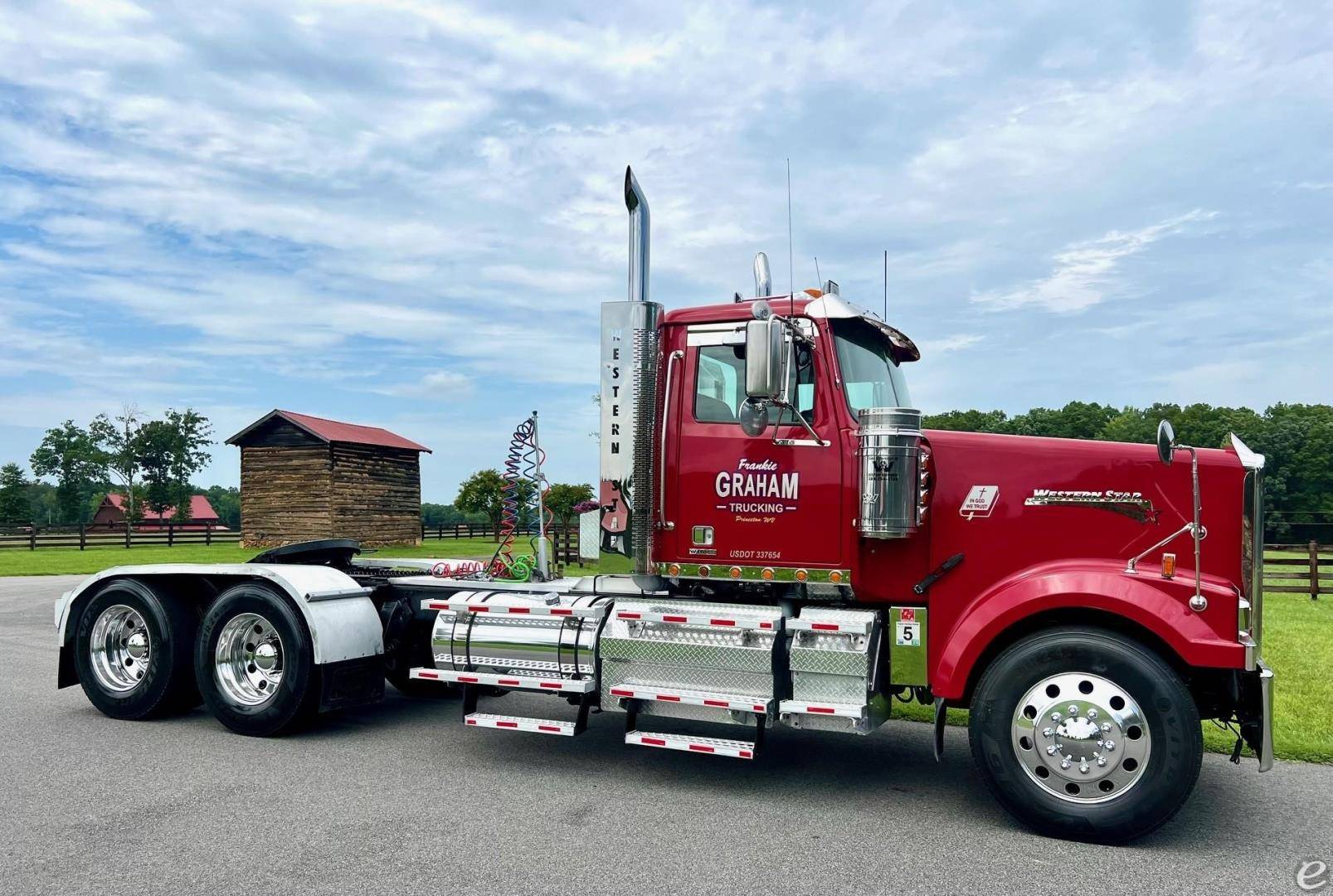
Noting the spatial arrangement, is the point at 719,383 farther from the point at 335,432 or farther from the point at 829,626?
the point at 335,432

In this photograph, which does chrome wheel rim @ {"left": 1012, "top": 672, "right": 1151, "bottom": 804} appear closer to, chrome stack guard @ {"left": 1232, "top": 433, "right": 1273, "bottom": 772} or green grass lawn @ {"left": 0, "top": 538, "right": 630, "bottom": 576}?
chrome stack guard @ {"left": 1232, "top": 433, "right": 1273, "bottom": 772}

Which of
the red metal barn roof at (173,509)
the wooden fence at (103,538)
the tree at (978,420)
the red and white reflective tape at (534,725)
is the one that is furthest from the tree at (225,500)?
the red and white reflective tape at (534,725)

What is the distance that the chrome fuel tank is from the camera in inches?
250


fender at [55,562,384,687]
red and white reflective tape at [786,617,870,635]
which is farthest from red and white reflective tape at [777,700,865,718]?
fender at [55,562,384,687]

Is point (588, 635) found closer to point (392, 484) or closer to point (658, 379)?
point (658, 379)

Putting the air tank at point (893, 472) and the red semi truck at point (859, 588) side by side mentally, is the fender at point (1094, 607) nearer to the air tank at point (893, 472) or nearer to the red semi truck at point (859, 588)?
the red semi truck at point (859, 588)

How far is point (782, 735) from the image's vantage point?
7.42 m

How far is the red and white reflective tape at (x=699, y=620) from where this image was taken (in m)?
5.77

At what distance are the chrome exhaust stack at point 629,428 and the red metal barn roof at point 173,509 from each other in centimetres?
6837

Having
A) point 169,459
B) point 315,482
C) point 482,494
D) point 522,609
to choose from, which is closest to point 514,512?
point 522,609

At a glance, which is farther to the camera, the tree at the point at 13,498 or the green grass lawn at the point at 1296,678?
the tree at the point at 13,498

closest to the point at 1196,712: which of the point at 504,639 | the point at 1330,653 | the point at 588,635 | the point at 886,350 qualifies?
the point at 886,350

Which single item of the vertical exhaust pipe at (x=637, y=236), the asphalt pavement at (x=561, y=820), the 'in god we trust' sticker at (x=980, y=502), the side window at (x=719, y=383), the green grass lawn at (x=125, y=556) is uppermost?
the vertical exhaust pipe at (x=637, y=236)

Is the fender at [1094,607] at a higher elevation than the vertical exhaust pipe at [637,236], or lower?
lower
